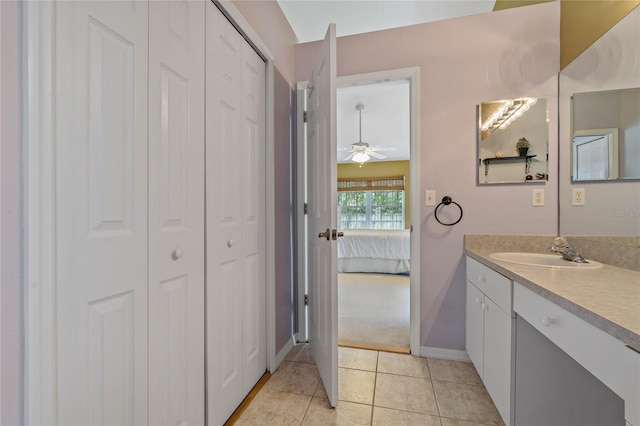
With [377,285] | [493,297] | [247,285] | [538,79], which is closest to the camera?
[493,297]

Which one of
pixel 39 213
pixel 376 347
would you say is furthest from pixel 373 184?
pixel 39 213

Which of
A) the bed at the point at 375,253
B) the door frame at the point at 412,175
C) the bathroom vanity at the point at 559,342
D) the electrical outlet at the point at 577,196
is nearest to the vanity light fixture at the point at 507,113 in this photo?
the door frame at the point at 412,175

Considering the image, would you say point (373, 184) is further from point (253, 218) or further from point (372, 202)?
point (253, 218)

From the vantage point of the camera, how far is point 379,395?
1645 mm

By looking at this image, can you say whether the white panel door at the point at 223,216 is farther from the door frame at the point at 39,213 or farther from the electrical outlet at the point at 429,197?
the electrical outlet at the point at 429,197

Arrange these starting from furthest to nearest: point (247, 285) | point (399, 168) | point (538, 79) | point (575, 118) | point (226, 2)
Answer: point (399, 168)
point (538, 79)
point (575, 118)
point (247, 285)
point (226, 2)

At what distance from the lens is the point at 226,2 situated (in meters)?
1.37

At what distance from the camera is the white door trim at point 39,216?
0.64 m

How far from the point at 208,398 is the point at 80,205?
3.33 feet

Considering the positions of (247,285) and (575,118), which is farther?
(575,118)

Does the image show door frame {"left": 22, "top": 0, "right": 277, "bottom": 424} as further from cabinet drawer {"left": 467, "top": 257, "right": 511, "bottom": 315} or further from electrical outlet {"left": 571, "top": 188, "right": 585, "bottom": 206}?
electrical outlet {"left": 571, "top": 188, "right": 585, "bottom": 206}

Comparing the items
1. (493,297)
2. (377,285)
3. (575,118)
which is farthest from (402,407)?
(377,285)

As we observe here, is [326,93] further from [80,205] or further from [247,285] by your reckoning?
[80,205]

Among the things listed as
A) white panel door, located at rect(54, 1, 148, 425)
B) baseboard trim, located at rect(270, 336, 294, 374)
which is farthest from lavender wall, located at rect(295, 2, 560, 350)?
white panel door, located at rect(54, 1, 148, 425)
